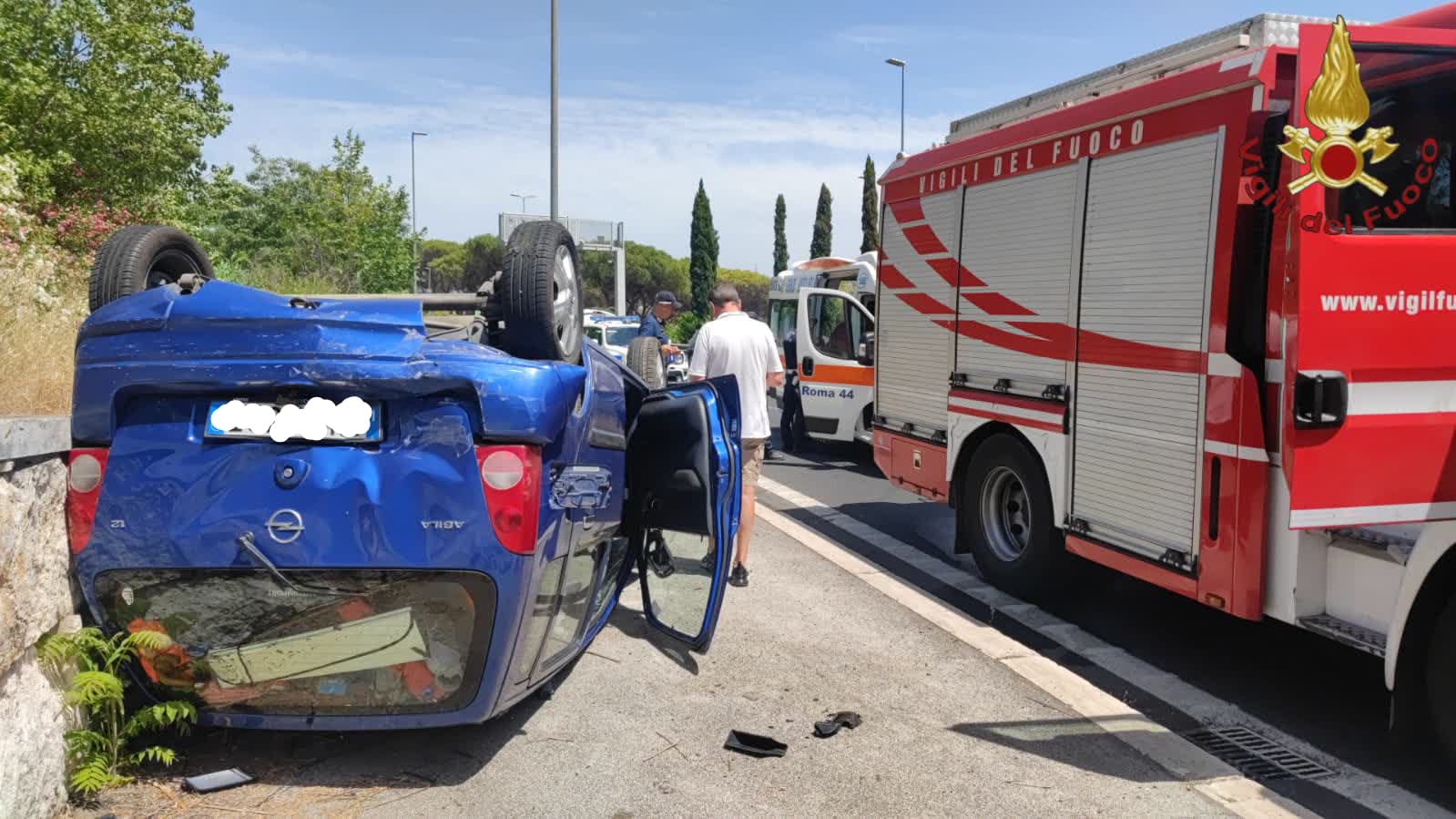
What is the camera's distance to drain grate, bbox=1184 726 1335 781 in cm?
388

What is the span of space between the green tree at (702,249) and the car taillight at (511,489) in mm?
62030

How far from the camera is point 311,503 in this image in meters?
3.21

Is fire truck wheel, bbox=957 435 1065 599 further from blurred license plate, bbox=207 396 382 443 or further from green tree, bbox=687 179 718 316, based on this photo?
green tree, bbox=687 179 718 316

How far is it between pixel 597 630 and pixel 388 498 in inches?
70.6

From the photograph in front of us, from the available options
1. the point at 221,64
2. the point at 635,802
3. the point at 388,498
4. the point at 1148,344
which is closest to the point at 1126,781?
the point at 635,802

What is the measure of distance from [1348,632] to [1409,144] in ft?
5.90

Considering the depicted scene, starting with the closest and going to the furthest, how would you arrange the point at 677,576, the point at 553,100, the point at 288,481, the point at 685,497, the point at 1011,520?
1. the point at 288,481
2. the point at 685,497
3. the point at 677,576
4. the point at 1011,520
5. the point at 553,100

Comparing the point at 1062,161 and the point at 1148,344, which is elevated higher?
the point at 1062,161

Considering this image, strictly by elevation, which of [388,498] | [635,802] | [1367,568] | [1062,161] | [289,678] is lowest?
[635,802]

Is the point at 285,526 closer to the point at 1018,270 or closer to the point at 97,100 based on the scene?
the point at 1018,270

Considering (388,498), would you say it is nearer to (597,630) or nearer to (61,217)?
(597,630)

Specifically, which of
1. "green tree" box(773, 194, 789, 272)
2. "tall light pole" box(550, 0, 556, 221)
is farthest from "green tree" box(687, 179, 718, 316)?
"tall light pole" box(550, 0, 556, 221)

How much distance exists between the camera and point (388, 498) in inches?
127

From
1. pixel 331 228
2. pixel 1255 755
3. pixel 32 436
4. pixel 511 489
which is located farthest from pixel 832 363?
pixel 331 228
